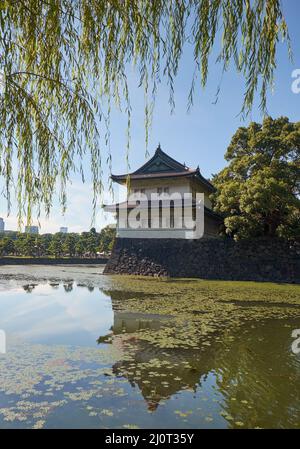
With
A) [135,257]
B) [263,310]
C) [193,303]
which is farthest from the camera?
[135,257]

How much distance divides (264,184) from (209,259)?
205 inches

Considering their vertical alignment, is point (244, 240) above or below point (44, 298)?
above

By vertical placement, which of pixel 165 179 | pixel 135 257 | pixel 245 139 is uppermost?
pixel 245 139

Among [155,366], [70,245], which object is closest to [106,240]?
[70,245]

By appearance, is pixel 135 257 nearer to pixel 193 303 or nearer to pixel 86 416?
pixel 193 303

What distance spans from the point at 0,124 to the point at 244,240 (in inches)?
705

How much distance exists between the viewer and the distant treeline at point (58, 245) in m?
41.9

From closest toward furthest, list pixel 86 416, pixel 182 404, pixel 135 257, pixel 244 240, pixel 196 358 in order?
pixel 86 416 < pixel 182 404 < pixel 196 358 < pixel 244 240 < pixel 135 257

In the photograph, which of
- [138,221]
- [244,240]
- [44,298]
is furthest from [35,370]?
[138,221]

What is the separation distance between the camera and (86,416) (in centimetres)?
307

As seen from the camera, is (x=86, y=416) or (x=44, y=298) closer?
(x=86, y=416)

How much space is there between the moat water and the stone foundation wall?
9.02 meters
